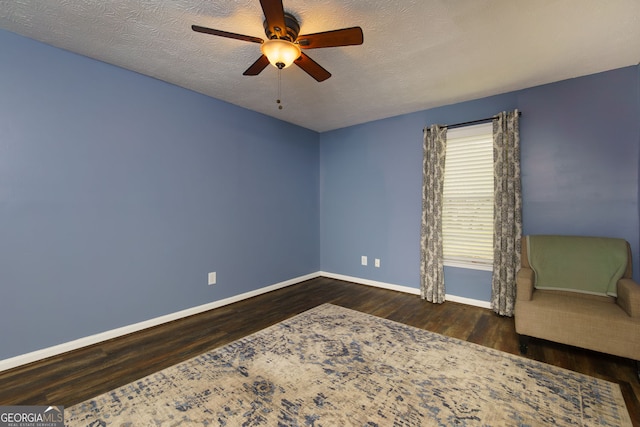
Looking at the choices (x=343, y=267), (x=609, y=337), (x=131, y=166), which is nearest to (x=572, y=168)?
(x=609, y=337)

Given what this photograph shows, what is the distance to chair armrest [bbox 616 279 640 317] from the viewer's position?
1.97 m

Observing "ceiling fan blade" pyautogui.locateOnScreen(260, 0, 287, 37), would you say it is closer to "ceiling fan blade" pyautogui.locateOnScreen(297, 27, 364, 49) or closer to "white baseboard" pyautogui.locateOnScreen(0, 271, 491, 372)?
"ceiling fan blade" pyautogui.locateOnScreen(297, 27, 364, 49)

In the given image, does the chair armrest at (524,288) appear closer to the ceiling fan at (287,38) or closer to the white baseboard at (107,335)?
the ceiling fan at (287,38)

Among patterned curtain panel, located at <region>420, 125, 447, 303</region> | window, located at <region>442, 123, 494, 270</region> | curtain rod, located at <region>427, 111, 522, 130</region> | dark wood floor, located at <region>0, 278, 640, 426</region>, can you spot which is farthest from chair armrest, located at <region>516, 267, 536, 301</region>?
curtain rod, located at <region>427, 111, 522, 130</region>

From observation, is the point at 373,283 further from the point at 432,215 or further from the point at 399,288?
the point at 432,215

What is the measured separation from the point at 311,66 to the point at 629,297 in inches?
117

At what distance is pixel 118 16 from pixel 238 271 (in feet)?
9.12

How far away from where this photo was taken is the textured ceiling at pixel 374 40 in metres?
1.85

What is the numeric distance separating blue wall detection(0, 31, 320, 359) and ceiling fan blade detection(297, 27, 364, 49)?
1933 mm

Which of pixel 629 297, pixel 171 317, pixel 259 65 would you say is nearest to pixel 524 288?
pixel 629 297

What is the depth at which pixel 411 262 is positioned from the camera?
12.7ft

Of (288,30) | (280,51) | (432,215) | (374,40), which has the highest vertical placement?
(374,40)

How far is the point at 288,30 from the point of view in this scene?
1.83m

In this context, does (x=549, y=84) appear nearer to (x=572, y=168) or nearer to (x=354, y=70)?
(x=572, y=168)
